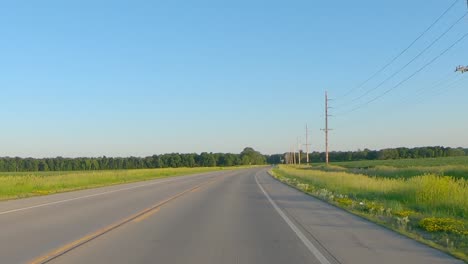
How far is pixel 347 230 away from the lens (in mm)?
14062

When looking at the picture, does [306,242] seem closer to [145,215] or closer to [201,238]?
[201,238]

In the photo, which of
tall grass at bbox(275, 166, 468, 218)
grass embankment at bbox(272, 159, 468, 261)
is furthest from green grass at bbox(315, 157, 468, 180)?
grass embankment at bbox(272, 159, 468, 261)

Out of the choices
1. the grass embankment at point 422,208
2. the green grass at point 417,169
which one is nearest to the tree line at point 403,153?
the green grass at point 417,169

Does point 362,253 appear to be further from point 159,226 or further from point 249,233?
point 159,226

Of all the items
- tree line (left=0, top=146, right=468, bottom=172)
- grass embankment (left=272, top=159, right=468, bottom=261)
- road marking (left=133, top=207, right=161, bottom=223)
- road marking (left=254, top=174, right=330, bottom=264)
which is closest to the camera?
road marking (left=254, top=174, right=330, bottom=264)

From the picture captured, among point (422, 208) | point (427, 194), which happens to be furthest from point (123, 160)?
point (422, 208)

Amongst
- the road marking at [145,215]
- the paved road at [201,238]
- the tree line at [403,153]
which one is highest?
the tree line at [403,153]

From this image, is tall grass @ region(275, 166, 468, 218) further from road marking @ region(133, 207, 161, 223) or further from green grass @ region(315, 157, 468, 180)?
road marking @ region(133, 207, 161, 223)

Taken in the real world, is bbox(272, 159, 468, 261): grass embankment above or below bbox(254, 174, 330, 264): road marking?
above

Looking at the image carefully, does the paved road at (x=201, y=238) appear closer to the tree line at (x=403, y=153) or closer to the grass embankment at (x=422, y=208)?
the grass embankment at (x=422, y=208)

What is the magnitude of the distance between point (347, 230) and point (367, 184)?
1886 cm

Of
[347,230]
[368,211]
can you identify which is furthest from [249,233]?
[368,211]

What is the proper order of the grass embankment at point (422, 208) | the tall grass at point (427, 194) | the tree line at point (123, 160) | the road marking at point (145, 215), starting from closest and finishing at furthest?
the grass embankment at point (422, 208)
the road marking at point (145, 215)
the tall grass at point (427, 194)
the tree line at point (123, 160)

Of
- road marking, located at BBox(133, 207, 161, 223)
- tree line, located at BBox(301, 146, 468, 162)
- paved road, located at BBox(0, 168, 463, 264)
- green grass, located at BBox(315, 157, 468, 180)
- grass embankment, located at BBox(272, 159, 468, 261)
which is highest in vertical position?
tree line, located at BBox(301, 146, 468, 162)
